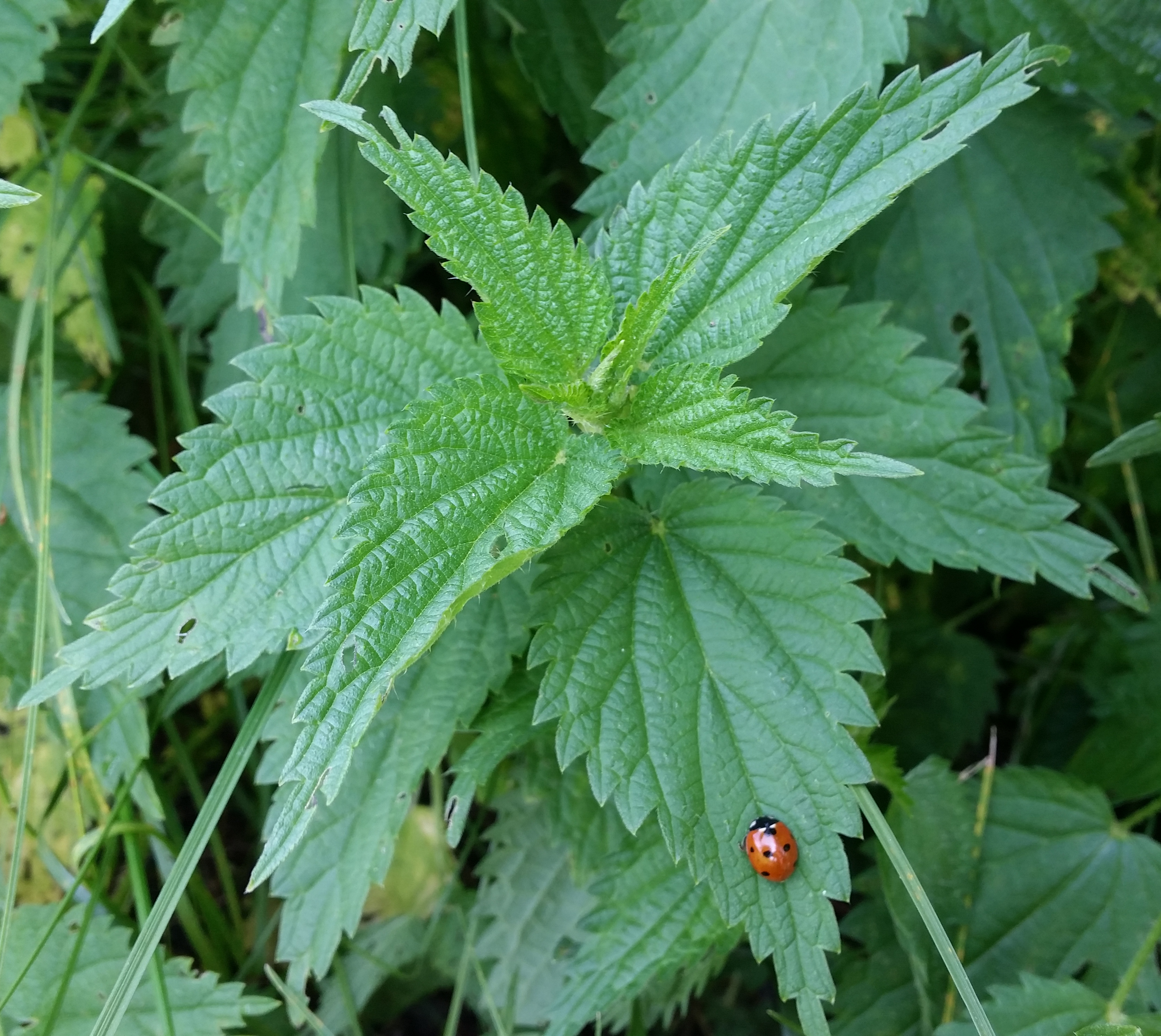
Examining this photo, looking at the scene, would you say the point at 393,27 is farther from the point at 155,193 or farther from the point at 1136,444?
the point at 1136,444

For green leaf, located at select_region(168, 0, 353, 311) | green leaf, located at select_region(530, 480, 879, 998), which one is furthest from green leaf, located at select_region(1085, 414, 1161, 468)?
green leaf, located at select_region(168, 0, 353, 311)

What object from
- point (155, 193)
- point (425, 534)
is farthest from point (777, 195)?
point (155, 193)

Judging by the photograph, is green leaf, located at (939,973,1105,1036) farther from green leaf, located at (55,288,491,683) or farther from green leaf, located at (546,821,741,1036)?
green leaf, located at (55,288,491,683)

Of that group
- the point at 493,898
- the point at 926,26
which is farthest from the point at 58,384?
the point at 926,26

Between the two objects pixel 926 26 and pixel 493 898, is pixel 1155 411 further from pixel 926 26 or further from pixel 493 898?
pixel 493 898

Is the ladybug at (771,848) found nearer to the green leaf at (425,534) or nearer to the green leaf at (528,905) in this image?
the green leaf at (425,534)

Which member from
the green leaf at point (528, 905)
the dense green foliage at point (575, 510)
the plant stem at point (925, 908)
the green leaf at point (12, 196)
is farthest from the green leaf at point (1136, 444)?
the green leaf at point (12, 196)
